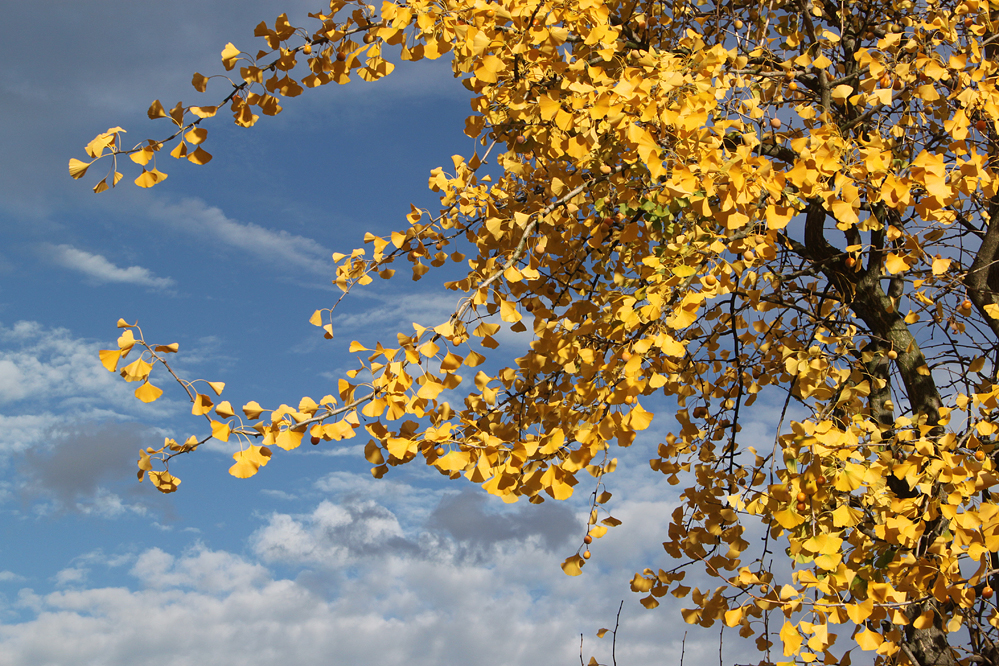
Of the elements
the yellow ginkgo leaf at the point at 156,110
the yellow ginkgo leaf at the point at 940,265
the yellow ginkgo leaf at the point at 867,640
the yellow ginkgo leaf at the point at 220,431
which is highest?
the yellow ginkgo leaf at the point at 156,110

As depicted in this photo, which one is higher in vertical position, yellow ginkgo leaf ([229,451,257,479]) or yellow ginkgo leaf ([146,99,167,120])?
yellow ginkgo leaf ([146,99,167,120])

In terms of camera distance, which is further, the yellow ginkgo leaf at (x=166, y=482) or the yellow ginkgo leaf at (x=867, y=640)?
the yellow ginkgo leaf at (x=867, y=640)

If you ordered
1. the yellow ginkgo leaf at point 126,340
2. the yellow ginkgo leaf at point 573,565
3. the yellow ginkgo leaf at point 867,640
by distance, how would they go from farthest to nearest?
the yellow ginkgo leaf at point 573,565 → the yellow ginkgo leaf at point 867,640 → the yellow ginkgo leaf at point 126,340

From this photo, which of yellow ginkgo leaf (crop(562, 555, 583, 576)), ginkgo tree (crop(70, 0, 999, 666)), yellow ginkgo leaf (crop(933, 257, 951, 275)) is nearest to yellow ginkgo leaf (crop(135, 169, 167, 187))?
ginkgo tree (crop(70, 0, 999, 666))

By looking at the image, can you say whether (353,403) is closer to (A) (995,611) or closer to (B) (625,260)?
(B) (625,260)

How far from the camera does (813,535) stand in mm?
2338

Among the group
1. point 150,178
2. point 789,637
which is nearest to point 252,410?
point 150,178

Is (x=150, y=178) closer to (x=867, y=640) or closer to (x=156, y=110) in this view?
(x=156, y=110)

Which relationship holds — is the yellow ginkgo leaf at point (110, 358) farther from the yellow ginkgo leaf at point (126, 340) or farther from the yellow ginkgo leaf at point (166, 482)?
the yellow ginkgo leaf at point (166, 482)

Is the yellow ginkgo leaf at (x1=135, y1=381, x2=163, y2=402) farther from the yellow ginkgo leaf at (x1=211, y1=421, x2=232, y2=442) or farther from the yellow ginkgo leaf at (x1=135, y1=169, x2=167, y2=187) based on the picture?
the yellow ginkgo leaf at (x1=135, y1=169, x2=167, y2=187)

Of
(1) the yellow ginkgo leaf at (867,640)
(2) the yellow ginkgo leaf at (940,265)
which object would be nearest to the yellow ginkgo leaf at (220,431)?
(1) the yellow ginkgo leaf at (867,640)

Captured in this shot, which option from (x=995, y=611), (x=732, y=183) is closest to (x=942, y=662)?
(x=995, y=611)

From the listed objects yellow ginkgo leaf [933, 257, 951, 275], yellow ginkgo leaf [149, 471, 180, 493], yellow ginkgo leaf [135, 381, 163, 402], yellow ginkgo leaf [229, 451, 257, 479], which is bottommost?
yellow ginkgo leaf [229, 451, 257, 479]

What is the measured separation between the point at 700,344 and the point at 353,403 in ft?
7.58
